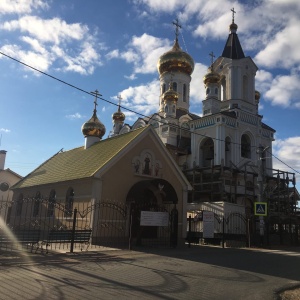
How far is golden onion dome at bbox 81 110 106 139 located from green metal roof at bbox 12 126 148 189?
1.56 meters

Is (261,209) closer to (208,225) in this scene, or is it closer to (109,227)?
(208,225)

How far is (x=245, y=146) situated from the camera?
115 feet

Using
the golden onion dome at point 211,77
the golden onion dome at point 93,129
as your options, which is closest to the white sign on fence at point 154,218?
the golden onion dome at point 93,129

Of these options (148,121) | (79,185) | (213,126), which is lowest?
(79,185)

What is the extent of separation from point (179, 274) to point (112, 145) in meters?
14.0

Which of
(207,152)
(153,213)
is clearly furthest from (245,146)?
(153,213)

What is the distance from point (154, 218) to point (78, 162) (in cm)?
852

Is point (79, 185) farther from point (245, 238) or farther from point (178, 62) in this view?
point (178, 62)

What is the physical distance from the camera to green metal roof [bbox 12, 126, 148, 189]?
69.1ft

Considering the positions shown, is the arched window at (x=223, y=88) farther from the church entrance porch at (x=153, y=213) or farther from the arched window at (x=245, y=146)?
the church entrance porch at (x=153, y=213)

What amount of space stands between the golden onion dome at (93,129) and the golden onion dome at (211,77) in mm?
11994

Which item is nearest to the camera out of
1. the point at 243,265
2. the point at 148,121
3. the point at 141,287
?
the point at 141,287

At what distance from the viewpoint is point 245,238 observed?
23719 millimetres

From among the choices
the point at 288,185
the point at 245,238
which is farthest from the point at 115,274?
the point at 288,185
